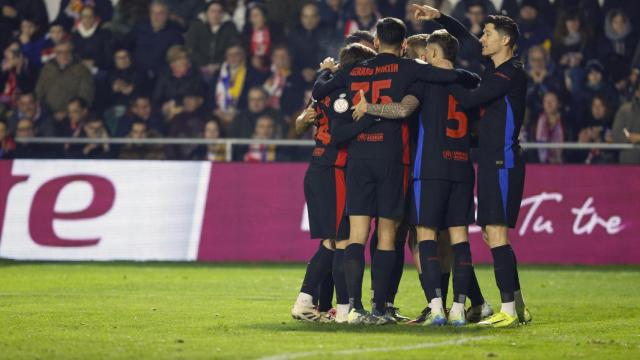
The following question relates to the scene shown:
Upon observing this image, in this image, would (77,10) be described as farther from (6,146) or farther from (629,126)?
(629,126)

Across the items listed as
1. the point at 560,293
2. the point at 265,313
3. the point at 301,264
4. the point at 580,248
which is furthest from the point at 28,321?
the point at 580,248

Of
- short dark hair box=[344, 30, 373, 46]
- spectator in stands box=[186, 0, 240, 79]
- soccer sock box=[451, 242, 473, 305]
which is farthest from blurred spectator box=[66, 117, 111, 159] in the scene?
soccer sock box=[451, 242, 473, 305]

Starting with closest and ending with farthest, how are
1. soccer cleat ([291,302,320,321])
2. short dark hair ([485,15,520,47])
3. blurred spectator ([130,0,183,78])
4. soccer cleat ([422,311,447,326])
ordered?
soccer cleat ([422,311,447,326]) < short dark hair ([485,15,520,47]) < soccer cleat ([291,302,320,321]) < blurred spectator ([130,0,183,78])

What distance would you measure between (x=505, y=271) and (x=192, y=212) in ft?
28.6

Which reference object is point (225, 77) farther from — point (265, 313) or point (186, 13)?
point (265, 313)

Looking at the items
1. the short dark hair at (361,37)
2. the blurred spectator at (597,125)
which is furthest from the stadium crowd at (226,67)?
the short dark hair at (361,37)

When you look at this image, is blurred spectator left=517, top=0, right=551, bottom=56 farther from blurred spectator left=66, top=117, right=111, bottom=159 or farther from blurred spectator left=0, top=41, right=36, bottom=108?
blurred spectator left=0, top=41, right=36, bottom=108

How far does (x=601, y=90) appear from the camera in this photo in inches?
766

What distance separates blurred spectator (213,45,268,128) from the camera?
2022 centimetres

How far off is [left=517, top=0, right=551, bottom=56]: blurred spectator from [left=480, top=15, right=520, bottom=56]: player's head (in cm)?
955

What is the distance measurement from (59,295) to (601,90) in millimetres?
9695

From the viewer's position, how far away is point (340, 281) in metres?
10.3

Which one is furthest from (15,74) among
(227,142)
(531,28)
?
(531,28)

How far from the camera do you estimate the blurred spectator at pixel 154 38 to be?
2084 centimetres
